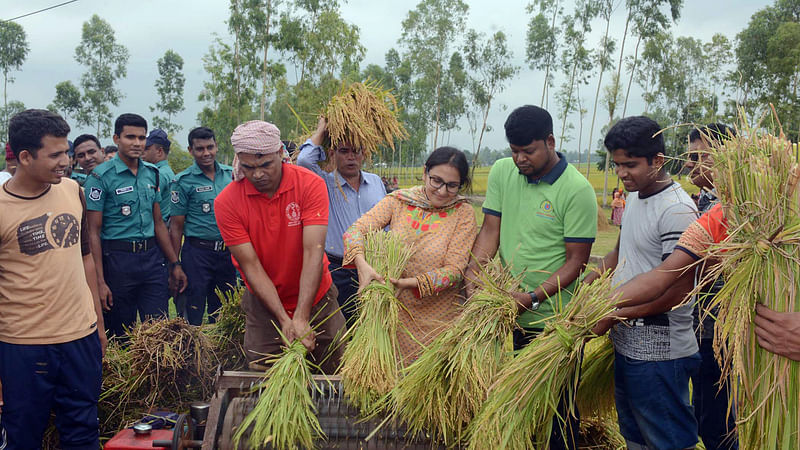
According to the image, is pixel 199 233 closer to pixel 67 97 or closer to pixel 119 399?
pixel 119 399

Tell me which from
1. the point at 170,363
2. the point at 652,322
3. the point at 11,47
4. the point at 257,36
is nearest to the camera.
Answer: the point at 652,322

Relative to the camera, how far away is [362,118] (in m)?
3.66

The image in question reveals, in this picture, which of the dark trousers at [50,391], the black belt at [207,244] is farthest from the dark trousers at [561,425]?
the black belt at [207,244]

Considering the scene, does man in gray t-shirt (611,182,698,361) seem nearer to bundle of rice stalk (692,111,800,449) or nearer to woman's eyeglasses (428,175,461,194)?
bundle of rice stalk (692,111,800,449)

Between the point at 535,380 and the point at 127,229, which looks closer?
the point at 535,380

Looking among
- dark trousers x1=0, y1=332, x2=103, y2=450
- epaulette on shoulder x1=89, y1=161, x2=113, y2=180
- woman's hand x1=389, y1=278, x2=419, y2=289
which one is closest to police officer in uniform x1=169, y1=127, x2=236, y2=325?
epaulette on shoulder x1=89, y1=161, x2=113, y2=180

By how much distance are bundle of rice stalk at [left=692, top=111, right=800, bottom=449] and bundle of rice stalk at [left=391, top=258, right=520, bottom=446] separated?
0.80 metres

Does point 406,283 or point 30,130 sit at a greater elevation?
point 30,130

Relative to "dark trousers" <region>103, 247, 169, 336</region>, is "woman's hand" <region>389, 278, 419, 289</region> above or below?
above

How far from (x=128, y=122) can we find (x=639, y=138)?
4142 millimetres

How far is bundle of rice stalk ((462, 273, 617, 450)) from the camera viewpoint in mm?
2018

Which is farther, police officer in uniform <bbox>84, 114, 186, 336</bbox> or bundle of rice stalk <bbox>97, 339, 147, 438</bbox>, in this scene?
police officer in uniform <bbox>84, 114, 186, 336</bbox>

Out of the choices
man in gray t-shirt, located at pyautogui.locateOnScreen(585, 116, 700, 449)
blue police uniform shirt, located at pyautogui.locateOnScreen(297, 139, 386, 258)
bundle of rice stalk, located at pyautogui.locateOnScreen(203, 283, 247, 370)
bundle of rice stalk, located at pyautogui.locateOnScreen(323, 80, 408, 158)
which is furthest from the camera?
blue police uniform shirt, located at pyautogui.locateOnScreen(297, 139, 386, 258)

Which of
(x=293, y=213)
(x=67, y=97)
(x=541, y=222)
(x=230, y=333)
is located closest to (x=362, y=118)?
(x=293, y=213)
